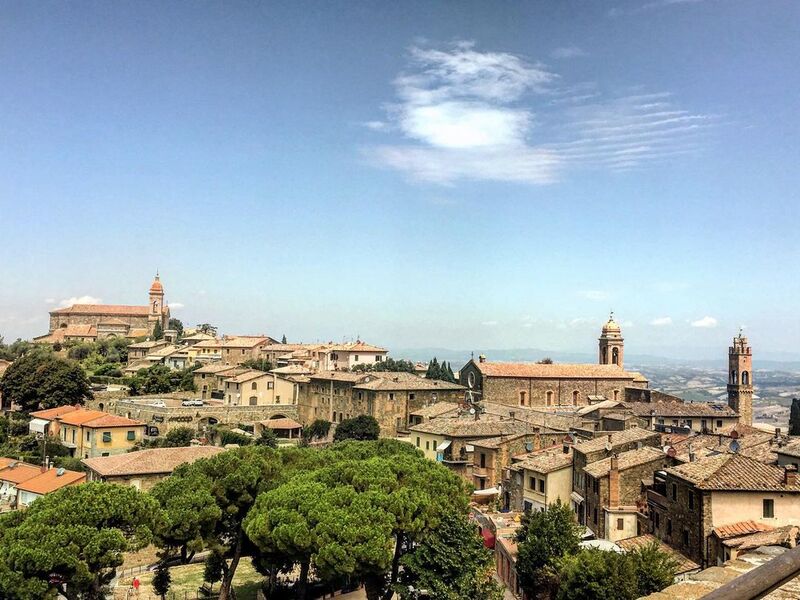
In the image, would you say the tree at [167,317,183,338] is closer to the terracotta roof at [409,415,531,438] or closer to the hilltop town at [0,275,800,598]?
the hilltop town at [0,275,800,598]

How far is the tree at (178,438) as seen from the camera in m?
63.1

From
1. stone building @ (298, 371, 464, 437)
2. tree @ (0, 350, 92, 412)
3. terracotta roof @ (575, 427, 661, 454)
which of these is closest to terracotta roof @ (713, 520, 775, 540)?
terracotta roof @ (575, 427, 661, 454)

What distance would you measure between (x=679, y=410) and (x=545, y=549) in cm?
4176

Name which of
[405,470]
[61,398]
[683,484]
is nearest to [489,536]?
[405,470]

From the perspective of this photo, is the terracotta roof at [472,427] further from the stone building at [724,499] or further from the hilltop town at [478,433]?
the stone building at [724,499]

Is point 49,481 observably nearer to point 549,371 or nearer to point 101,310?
point 549,371

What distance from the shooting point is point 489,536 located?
3631 centimetres

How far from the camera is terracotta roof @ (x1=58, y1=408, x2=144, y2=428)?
58.8 metres

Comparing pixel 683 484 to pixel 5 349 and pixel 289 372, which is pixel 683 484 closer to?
pixel 289 372

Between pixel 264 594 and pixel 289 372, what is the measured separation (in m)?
57.8

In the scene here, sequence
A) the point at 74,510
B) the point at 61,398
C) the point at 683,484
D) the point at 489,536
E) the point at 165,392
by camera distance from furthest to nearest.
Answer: the point at 165,392
the point at 61,398
the point at 489,536
the point at 683,484
the point at 74,510

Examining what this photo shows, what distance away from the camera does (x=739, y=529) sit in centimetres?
2594

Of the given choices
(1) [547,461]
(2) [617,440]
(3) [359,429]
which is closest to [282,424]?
(3) [359,429]

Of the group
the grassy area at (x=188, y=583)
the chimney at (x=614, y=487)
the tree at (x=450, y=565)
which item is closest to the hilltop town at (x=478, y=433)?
the chimney at (x=614, y=487)
